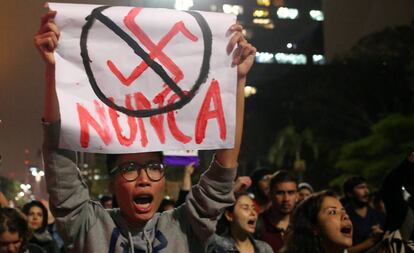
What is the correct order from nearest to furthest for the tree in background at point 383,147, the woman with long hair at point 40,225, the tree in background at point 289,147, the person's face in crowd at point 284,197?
the person's face in crowd at point 284,197
the woman with long hair at point 40,225
the tree in background at point 383,147
the tree in background at point 289,147

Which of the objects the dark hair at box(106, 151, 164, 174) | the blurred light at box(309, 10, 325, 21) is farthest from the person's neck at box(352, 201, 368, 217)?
the blurred light at box(309, 10, 325, 21)

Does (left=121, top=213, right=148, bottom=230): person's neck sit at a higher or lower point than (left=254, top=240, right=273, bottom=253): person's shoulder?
higher

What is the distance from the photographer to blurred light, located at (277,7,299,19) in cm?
1917

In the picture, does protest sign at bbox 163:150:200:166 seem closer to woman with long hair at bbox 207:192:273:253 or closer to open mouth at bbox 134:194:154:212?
woman with long hair at bbox 207:192:273:253

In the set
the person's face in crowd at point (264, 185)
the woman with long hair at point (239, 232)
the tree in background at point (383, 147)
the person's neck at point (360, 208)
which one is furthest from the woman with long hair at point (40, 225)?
the tree in background at point (383, 147)

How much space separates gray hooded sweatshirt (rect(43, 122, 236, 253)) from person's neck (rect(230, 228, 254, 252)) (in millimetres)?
Result: 1694

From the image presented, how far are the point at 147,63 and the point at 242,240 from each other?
1.96 meters

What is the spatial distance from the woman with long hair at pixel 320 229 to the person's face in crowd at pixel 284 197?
1.47 meters

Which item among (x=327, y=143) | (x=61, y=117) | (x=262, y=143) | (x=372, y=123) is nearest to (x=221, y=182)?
(x=61, y=117)

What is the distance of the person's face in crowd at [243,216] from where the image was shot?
173 inches

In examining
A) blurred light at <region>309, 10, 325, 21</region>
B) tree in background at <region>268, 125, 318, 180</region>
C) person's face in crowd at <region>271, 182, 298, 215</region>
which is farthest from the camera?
tree in background at <region>268, 125, 318, 180</region>

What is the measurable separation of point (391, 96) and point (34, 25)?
2408 centimetres

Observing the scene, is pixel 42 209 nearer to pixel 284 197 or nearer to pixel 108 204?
pixel 108 204

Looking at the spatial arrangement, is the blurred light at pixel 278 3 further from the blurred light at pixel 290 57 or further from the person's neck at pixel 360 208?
the person's neck at pixel 360 208
